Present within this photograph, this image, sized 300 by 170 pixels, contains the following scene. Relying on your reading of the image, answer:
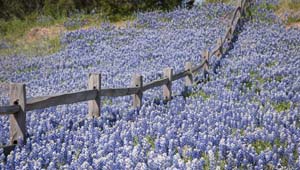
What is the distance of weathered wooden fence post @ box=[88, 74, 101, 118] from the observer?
7176 millimetres

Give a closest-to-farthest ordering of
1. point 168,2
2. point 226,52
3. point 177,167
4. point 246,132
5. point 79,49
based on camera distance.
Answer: point 177,167
point 246,132
point 226,52
point 79,49
point 168,2

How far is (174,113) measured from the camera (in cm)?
791

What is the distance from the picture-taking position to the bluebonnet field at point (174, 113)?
218 inches

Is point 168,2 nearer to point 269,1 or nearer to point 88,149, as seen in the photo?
point 269,1

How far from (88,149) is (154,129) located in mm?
1187

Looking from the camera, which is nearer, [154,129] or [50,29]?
[154,129]

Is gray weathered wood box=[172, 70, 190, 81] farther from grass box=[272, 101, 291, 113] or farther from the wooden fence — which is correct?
grass box=[272, 101, 291, 113]

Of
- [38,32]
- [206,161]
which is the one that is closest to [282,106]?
[206,161]

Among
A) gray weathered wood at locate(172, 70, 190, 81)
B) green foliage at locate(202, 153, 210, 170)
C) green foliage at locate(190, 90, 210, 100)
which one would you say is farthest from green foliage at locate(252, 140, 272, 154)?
gray weathered wood at locate(172, 70, 190, 81)

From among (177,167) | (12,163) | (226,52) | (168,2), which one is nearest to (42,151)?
(12,163)

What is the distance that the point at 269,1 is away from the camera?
2248 centimetres

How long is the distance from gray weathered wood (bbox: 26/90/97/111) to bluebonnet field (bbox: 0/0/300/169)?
0.38 meters

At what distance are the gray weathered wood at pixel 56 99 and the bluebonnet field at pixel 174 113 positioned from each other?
15.0 inches

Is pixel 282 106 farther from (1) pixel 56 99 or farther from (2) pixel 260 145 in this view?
(1) pixel 56 99
